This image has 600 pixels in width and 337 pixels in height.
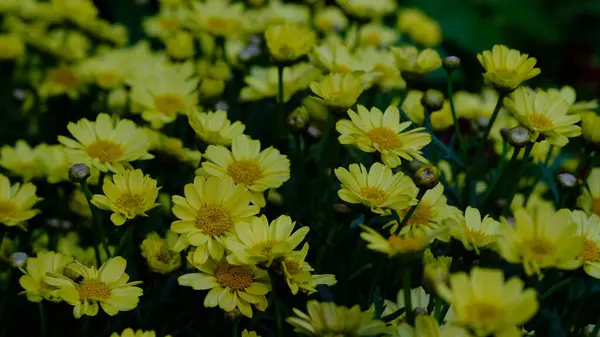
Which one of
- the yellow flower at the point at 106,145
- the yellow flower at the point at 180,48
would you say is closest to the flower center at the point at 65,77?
the yellow flower at the point at 180,48

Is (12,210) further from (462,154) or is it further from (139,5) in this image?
(139,5)

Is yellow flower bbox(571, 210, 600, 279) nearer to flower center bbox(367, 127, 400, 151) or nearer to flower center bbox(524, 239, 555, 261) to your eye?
flower center bbox(524, 239, 555, 261)

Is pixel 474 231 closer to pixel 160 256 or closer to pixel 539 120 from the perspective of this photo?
pixel 539 120

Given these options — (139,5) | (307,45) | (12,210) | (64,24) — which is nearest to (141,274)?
(12,210)

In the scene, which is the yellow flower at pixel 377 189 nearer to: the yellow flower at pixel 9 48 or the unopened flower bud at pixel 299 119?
the unopened flower bud at pixel 299 119

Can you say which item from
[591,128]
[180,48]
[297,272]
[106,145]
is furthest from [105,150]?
[591,128]

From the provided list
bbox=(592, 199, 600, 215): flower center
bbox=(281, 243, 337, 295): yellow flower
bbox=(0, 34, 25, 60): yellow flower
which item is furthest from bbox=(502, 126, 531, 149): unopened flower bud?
bbox=(0, 34, 25, 60): yellow flower
